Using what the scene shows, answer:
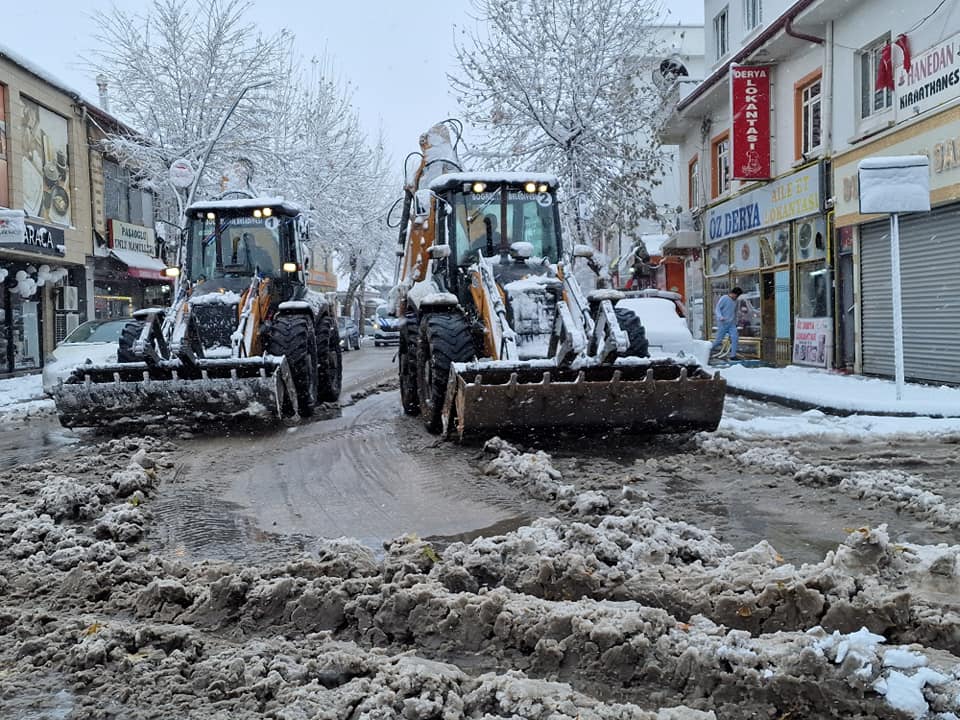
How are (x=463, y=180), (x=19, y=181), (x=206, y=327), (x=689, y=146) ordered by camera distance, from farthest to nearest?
(x=689, y=146) < (x=19, y=181) < (x=206, y=327) < (x=463, y=180)

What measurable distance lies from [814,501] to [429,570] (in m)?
2.95

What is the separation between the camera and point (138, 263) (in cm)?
2877

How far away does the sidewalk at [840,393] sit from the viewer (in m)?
10.2

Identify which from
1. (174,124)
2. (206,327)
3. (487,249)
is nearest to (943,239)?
(487,249)

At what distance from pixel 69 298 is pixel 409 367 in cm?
1823

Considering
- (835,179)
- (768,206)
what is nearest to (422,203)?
(835,179)

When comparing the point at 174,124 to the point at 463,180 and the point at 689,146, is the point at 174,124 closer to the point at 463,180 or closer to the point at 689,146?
the point at 689,146

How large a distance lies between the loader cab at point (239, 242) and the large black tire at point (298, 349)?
0.99 metres

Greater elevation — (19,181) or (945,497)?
(19,181)

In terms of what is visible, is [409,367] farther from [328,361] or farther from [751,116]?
[751,116]

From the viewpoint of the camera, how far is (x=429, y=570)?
429cm

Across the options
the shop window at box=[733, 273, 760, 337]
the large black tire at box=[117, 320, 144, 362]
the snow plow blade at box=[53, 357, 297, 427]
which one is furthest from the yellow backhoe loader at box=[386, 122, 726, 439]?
the shop window at box=[733, 273, 760, 337]

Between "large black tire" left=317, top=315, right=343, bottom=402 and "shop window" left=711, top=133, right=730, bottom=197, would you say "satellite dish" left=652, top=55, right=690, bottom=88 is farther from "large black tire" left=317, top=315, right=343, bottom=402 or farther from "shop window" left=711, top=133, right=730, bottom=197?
"large black tire" left=317, top=315, right=343, bottom=402

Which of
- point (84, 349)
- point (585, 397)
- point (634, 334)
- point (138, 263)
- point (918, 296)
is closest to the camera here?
point (585, 397)
